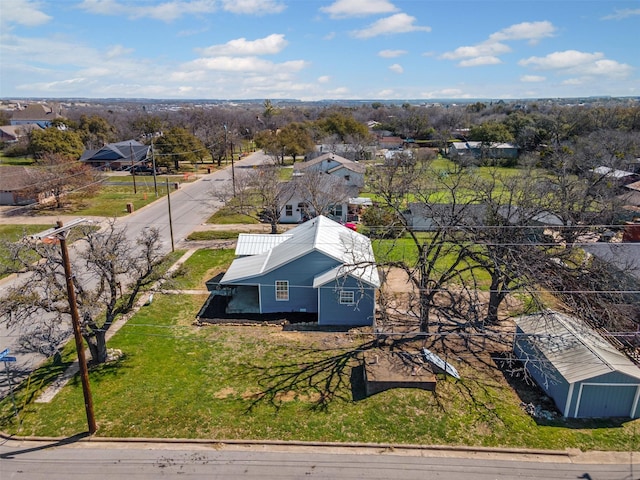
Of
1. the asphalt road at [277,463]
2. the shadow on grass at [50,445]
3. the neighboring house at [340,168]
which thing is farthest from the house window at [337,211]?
the shadow on grass at [50,445]

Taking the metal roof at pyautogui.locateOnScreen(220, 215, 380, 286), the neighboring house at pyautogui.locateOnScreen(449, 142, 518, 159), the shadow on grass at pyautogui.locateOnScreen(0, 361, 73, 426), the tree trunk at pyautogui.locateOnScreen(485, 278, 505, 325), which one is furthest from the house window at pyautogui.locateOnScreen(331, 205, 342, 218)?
the neighboring house at pyautogui.locateOnScreen(449, 142, 518, 159)

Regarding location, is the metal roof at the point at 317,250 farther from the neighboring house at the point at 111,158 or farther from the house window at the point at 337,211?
the neighboring house at the point at 111,158

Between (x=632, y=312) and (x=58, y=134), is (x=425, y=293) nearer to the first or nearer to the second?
(x=632, y=312)

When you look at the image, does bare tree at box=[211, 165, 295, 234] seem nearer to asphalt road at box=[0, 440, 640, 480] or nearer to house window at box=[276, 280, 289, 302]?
house window at box=[276, 280, 289, 302]

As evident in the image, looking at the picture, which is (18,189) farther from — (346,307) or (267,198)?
(346,307)

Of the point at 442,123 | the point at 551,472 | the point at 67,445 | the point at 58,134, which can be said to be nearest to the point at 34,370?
the point at 67,445

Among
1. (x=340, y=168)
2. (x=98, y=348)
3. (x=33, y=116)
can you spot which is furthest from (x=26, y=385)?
(x=33, y=116)
